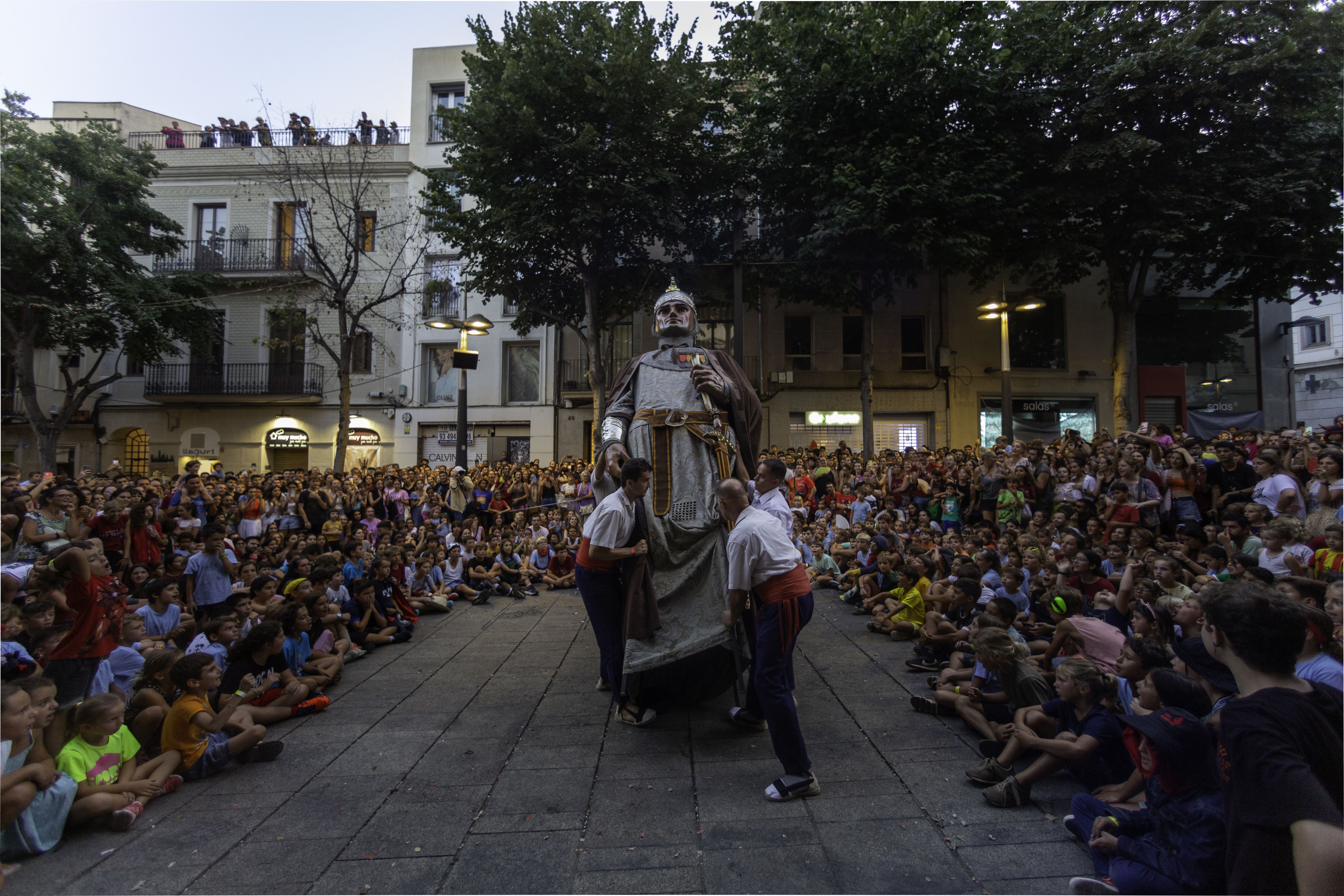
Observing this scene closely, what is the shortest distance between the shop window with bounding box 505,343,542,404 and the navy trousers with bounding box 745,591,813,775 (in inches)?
820

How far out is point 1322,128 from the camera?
1445 centimetres

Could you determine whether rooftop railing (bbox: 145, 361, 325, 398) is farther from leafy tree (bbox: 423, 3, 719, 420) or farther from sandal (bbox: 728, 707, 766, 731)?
sandal (bbox: 728, 707, 766, 731)

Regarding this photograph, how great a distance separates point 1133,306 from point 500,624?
17290 mm

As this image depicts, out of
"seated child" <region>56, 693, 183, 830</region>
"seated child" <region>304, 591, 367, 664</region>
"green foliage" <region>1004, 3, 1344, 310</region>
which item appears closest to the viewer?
"seated child" <region>56, 693, 183, 830</region>

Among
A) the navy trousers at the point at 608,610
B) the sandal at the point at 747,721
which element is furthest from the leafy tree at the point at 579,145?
the sandal at the point at 747,721

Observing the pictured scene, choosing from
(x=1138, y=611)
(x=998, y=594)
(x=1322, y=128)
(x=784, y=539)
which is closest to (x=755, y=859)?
(x=784, y=539)

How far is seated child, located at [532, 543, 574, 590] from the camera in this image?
1072cm

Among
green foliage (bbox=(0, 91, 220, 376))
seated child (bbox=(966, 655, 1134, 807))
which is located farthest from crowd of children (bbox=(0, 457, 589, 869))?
green foliage (bbox=(0, 91, 220, 376))

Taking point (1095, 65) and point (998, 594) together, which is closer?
point (998, 594)

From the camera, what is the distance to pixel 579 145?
1513cm

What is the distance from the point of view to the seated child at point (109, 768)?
134 inches

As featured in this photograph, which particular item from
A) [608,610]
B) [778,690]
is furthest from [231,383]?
Answer: [778,690]

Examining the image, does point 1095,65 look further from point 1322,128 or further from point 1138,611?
point 1138,611

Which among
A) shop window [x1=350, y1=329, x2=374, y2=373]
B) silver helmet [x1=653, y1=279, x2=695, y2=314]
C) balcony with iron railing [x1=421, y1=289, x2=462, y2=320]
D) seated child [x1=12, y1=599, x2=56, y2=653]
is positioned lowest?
seated child [x1=12, y1=599, x2=56, y2=653]
